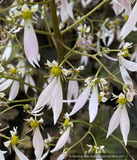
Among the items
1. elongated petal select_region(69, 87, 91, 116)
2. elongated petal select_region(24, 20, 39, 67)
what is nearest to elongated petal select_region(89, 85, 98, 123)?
elongated petal select_region(69, 87, 91, 116)

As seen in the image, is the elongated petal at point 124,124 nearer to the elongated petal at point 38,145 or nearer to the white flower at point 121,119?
the white flower at point 121,119

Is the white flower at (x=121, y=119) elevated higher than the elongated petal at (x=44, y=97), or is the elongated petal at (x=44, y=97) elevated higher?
the elongated petal at (x=44, y=97)

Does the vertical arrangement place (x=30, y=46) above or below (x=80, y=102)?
above

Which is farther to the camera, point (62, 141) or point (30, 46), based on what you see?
point (62, 141)

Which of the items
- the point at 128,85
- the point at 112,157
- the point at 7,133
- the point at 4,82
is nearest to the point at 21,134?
the point at 7,133

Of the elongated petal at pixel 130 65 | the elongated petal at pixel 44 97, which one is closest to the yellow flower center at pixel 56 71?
the elongated petal at pixel 44 97

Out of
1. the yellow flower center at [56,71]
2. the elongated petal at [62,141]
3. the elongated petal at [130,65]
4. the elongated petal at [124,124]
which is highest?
the elongated petal at [130,65]

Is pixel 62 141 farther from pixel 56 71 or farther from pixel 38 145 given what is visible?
pixel 56 71

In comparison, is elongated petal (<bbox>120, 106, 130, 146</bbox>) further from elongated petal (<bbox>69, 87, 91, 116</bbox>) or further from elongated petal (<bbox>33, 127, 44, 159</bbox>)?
elongated petal (<bbox>33, 127, 44, 159</bbox>)

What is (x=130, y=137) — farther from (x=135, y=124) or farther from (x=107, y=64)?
(x=107, y=64)

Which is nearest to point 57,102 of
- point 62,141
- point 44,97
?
point 44,97

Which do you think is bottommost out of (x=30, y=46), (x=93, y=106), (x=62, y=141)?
(x=62, y=141)

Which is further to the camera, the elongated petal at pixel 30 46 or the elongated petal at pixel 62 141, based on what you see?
the elongated petal at pixel 62 141
